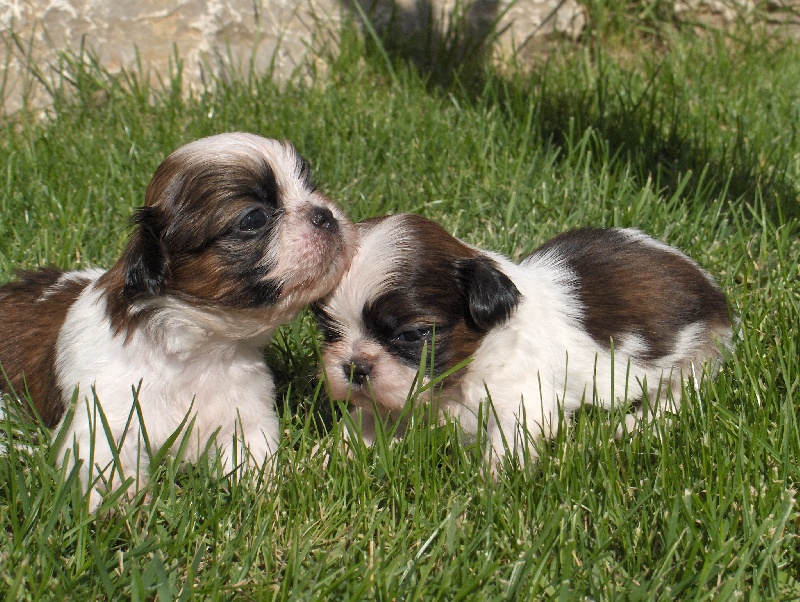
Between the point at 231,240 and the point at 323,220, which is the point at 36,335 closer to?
the point at 231,240

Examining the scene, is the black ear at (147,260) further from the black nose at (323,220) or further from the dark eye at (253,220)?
the black nose at (323,220)

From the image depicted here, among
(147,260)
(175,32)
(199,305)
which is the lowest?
(199,305)

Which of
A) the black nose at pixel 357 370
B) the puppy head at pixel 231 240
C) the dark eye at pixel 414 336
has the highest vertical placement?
the puppy head at pixel 231 240

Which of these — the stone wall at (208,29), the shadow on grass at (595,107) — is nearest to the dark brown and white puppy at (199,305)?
the shadow on grass at (595,107)

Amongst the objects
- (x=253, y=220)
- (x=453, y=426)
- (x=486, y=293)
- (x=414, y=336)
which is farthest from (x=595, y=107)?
(x=253, y=220)

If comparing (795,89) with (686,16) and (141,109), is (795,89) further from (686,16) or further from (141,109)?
(141,109)
